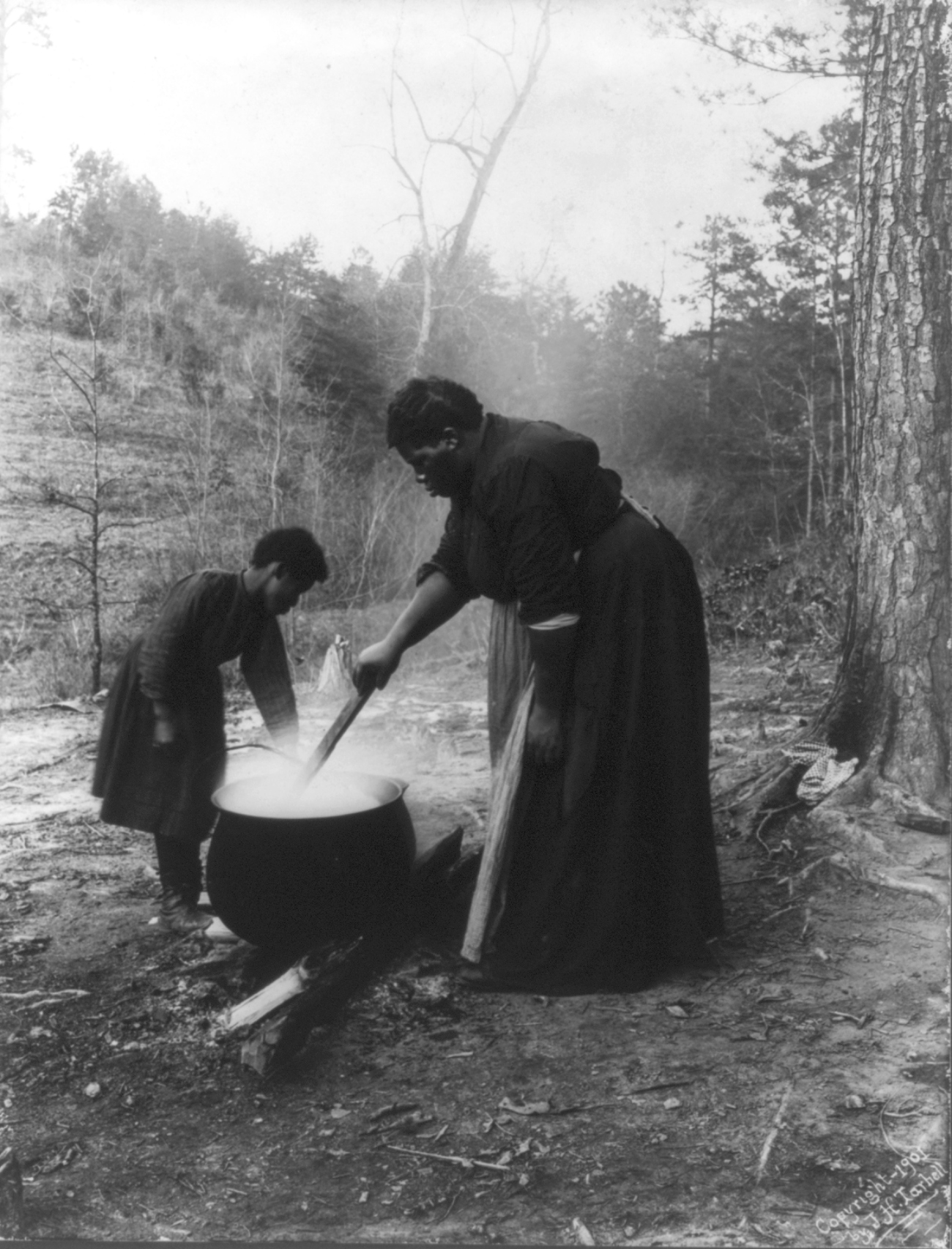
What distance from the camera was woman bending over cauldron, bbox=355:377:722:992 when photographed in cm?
234

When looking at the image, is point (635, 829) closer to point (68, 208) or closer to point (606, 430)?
point (606, 430)

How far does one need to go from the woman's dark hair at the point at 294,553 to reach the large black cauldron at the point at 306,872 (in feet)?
2.11

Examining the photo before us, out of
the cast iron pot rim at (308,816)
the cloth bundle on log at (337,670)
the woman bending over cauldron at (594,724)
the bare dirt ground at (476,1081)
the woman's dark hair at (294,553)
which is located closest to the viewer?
the bare dirt ground at (476,1081)

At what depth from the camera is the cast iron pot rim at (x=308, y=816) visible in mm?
2230

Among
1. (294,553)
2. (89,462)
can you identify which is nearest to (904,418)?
(294,553)

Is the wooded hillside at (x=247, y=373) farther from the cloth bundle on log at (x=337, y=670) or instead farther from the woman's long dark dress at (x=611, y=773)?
the woman's long dark dress at (x=611, y=773)

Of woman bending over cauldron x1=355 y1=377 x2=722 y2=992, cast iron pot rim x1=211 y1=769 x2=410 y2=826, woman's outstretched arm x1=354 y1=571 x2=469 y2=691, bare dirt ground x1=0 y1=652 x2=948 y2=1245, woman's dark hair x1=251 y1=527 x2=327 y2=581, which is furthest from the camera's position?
woman's outstretched arm x1=354 y1=571 x2=469 y2=691

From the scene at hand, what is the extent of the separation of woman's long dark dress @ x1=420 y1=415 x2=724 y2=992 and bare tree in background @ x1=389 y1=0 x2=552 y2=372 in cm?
53

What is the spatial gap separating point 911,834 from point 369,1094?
1.70m

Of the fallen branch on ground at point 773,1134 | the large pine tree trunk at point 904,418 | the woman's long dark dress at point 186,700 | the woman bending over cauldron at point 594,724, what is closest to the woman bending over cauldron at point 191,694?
the woman's long dark dress at point 186,700

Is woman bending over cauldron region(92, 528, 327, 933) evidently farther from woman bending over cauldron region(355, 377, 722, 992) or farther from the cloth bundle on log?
woman bending over cauldron region(355, 377, 722, 992)

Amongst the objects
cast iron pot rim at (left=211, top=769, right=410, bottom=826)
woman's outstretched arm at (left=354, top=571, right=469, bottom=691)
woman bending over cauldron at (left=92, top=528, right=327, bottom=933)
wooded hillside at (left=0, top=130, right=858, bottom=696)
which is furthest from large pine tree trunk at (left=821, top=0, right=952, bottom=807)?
woman bending over cauldron at (left=92, top=528, right=327, bottom=933)

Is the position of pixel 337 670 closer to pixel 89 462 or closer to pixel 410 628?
pixel 410 628

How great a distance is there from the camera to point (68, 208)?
8.18ft
